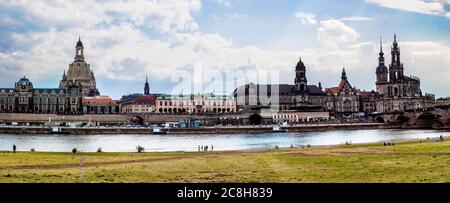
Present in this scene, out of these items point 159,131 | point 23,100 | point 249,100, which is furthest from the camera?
point 249,100

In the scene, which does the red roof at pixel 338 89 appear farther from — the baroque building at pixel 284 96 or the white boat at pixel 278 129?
the white boat at pixel 278 129

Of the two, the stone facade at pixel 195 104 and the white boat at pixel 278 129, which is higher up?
the stone facade at pixel 195 104

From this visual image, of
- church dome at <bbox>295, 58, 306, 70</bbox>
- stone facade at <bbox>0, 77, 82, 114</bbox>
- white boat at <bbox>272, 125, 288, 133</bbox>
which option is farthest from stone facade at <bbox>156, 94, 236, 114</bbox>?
white boat at <bbox>272, 125, 288, 133</bbox>

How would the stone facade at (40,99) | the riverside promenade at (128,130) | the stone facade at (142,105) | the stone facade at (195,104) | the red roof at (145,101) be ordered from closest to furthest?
the riverside promenade at (128,130) → the stone facade at (40,99) → the stone facade at (195,104) → the stone facade at (142,105) → the red roof at (145,101)

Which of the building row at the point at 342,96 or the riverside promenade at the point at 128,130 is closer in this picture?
the riverside promenade at the point at 128,130

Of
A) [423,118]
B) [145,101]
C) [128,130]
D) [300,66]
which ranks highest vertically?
[300,66]

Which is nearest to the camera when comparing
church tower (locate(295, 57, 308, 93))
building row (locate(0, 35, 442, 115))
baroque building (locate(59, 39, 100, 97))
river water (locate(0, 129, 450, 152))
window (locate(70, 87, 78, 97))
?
river water (locate(0, 129, 450, 152))

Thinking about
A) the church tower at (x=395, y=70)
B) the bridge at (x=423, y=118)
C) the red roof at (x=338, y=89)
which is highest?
the church tower at (x=395, y=70)

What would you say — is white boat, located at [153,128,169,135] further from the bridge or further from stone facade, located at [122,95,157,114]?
the bridge

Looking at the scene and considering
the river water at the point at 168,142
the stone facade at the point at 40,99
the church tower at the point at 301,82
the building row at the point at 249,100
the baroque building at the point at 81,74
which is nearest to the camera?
the river water at the point at 168,142

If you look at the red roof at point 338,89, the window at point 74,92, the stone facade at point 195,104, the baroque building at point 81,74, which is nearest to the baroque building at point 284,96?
the red roof at point 338,89

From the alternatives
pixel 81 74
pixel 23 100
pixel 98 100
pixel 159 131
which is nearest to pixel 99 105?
pixel 98 100

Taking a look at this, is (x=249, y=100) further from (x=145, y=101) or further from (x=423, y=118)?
(x=423, y=118)
